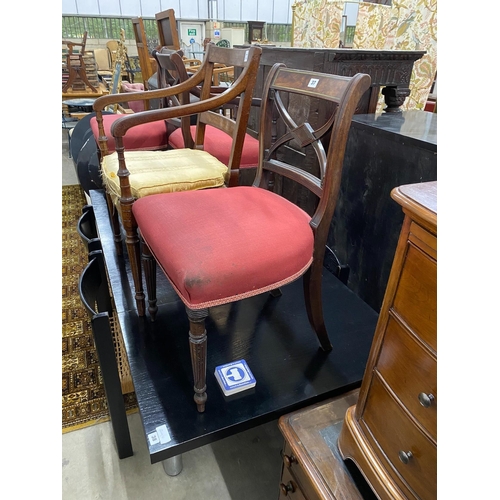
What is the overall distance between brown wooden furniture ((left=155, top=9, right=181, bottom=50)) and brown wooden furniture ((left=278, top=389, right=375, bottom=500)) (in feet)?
7.99

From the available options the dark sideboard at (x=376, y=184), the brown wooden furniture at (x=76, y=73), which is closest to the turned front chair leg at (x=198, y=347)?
the dark sideboard at (x=376, y=184)

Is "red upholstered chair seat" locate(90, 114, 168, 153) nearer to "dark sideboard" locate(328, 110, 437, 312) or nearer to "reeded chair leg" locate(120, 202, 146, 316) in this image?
"reeded chair leg" locate(120, 202, 146, 316)

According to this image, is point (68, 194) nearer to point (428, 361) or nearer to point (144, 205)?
point (144, 205)

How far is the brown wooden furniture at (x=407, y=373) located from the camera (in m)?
0.58

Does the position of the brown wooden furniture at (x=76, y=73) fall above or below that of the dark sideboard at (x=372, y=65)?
below

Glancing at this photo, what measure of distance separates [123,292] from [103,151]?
66 cm

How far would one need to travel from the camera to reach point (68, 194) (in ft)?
11.3

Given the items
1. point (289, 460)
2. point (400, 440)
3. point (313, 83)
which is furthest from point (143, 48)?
point (400, 440)

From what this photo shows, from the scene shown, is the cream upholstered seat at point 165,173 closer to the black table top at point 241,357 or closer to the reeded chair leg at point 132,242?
the reeded chair leg at point 132,242

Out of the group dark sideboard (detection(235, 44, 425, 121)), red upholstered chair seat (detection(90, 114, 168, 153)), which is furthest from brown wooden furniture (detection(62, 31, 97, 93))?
dark sideboard (detection(235, 44, 425, 121))

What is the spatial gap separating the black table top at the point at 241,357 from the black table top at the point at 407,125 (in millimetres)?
650

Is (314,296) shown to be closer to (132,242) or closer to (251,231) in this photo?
(251,231)

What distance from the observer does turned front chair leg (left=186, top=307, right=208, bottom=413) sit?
2.97 ft

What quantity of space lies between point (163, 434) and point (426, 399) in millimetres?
696
